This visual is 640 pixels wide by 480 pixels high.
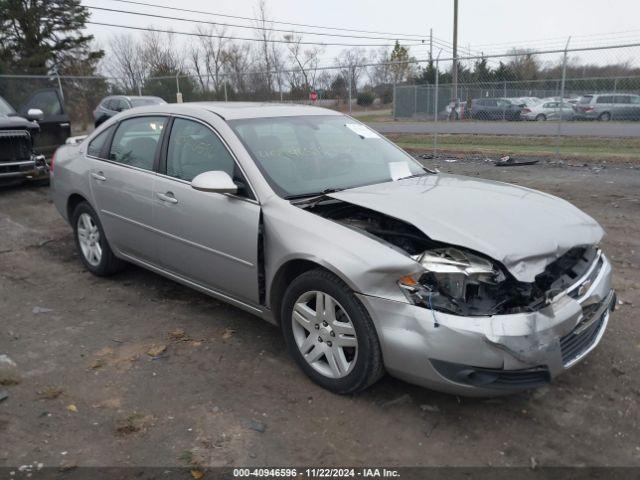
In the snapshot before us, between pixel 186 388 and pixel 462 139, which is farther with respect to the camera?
pixel 462 139

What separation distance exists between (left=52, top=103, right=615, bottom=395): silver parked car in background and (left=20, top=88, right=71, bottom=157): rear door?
714 cm

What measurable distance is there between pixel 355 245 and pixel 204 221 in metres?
1.30

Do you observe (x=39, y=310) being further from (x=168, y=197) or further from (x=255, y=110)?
(x=255, y=110)

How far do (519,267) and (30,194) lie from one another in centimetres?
876

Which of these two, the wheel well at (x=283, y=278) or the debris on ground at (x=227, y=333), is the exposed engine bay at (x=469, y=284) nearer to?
the wheel well at (x=283, y=278)

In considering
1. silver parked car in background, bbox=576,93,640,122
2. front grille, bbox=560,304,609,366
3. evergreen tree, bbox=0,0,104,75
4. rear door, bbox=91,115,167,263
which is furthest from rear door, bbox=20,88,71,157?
evergreen tree, bbox=0,0,104,75

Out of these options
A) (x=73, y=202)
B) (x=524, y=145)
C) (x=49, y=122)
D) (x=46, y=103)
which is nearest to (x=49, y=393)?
(x=73, y=202)

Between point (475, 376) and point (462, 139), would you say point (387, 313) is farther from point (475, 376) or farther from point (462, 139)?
point (462, 139)

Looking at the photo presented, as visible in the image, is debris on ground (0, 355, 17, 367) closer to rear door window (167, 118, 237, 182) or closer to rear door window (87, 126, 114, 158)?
rear door window (167, 118, 237, 182)

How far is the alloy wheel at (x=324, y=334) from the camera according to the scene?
120 inches

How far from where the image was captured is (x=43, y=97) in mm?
11141

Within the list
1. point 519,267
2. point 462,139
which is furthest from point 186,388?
point 462,139

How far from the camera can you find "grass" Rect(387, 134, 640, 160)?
13203 millimetres

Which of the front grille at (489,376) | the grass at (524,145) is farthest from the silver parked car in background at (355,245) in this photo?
the grass at (524,145)
